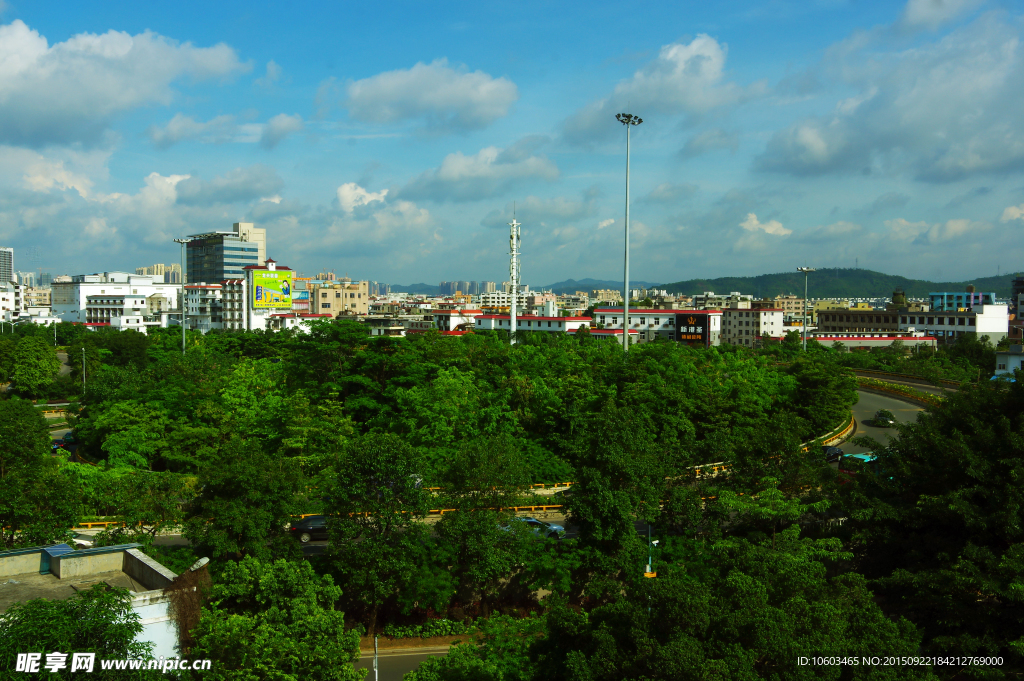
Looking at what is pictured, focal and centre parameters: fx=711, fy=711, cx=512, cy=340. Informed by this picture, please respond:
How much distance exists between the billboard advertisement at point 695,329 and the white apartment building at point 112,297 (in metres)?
58.8

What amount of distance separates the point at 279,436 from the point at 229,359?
17.8 m

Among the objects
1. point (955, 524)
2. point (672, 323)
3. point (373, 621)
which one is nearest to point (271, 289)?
point (672, 323)

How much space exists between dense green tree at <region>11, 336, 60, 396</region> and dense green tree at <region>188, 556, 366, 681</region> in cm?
5045

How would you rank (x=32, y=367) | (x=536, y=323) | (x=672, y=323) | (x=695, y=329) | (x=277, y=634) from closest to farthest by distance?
(x=277, y=634), (x=32, y=367), (x=695, y=329), (x=672, y=323), (x=536, y=323)

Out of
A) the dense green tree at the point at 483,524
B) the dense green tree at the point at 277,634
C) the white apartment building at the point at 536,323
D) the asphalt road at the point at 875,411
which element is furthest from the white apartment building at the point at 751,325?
the dense green tree at the point at 277,634

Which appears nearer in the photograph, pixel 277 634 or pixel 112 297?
pixel 277 634

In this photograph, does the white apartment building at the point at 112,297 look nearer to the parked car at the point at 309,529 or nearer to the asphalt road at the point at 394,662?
the parked car at the point at 309,529

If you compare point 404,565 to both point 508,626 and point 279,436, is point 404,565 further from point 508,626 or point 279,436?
point 279,436

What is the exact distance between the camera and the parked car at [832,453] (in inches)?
1088

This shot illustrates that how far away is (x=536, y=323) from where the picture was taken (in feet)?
275

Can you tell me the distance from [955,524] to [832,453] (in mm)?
14652

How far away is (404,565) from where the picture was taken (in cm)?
1648

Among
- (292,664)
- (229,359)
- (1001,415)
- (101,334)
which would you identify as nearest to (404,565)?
(292,664)

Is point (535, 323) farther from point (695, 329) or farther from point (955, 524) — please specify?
point (955, 524)
